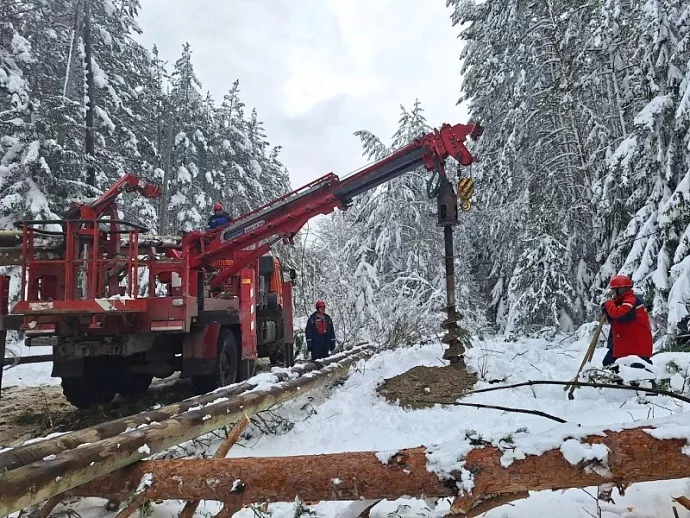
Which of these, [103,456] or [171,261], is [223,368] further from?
[103,456]

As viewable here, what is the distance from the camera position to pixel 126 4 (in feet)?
69.7

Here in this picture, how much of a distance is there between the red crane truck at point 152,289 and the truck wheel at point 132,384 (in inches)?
0.8

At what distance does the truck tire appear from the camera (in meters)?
8.10

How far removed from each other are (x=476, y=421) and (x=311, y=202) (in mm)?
4480

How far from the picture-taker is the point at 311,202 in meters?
8.74

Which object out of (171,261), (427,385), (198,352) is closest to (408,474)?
(427,385)

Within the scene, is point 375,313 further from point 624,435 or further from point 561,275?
point 624,435

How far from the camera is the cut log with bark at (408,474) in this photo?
8.33ft

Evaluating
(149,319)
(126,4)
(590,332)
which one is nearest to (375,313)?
(590,332)

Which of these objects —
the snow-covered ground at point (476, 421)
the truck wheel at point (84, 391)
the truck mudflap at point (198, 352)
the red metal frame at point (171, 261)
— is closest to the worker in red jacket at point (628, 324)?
the snow-covered ground at point (476, 421)

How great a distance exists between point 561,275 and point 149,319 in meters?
10.4

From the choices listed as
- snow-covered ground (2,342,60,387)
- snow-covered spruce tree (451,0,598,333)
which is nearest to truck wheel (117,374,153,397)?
snow-covered ground (2,342,60,387)

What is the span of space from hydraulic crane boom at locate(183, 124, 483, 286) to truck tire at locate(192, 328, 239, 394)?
1244 mm

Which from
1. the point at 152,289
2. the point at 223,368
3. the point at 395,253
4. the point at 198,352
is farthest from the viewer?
the point at 395,253
